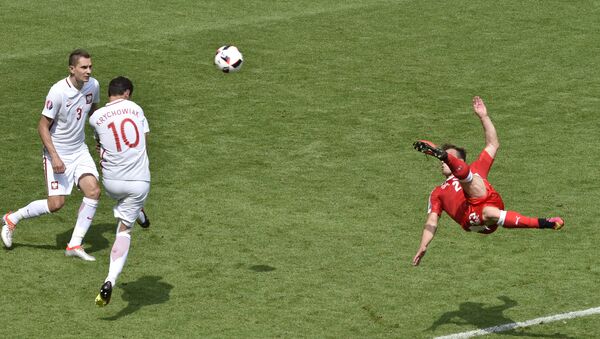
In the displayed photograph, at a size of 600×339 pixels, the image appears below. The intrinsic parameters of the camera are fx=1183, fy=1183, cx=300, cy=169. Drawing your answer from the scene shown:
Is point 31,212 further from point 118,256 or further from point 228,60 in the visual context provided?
point 228,60

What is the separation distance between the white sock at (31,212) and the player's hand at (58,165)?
2.63ft

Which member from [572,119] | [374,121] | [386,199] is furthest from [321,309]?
[572,119]

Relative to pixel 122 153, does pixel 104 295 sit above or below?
below

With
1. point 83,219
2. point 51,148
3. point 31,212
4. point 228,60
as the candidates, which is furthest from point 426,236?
point 228,60

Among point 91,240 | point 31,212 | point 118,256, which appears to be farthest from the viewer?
point 91,240

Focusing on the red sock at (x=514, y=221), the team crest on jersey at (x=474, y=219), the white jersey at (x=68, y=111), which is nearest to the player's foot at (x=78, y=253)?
the white jersey at (x=68, y=111)

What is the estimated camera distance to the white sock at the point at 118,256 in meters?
13.6

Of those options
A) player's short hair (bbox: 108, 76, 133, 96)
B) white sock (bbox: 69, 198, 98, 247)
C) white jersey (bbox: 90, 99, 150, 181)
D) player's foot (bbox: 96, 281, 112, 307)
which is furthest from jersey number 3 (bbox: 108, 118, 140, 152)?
white sock (bbox: 69, 198, 98, 247)

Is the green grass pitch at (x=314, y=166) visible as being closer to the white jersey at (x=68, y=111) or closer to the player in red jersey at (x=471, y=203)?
the player in red jersey at (x=471, y=203)

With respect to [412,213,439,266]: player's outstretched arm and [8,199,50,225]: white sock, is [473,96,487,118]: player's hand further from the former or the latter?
[8,199,50,225]: white sock

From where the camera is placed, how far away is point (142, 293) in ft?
47.9

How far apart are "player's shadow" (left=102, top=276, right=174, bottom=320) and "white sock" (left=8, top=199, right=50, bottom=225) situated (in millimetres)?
1708

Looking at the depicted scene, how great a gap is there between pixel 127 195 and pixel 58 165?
Answer: 5.09ft

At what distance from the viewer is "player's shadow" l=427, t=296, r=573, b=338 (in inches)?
532
